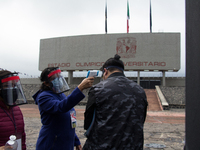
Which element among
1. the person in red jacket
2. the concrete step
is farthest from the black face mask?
the concrete step

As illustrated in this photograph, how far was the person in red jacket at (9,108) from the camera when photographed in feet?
6.98

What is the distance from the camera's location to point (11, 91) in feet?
7.47

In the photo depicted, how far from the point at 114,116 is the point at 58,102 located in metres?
0.82

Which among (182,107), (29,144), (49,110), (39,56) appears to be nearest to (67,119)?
(49,110)

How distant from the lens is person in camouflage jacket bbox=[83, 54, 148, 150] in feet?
5.40

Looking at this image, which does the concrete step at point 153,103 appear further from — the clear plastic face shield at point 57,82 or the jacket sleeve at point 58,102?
the jacket sleeve at point 58,102

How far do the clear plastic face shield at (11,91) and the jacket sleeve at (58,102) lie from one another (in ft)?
0.97

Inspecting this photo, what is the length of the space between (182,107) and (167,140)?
1271 cm

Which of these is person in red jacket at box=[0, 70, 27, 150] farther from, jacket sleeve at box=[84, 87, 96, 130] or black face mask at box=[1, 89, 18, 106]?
jacket sleeve at box=[84, 87, 96, 130]

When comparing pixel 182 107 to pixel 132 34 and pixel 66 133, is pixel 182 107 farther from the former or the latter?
pixel 66 133

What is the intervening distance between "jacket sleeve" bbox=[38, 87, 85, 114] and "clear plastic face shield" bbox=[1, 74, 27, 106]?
0.29 meters

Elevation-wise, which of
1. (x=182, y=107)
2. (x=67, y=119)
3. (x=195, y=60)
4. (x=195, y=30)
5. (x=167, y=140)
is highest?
(x=195, y=30)

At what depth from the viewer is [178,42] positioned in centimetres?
2603

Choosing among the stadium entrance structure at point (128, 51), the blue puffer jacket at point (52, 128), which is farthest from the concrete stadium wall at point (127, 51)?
the blue puffer jacket at point (52, 128)
